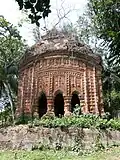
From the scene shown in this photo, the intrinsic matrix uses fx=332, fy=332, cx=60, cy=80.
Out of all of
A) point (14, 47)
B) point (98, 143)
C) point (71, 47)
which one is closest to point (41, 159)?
point (98, 143)

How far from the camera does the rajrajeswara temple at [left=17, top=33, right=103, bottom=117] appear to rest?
58.3 feet

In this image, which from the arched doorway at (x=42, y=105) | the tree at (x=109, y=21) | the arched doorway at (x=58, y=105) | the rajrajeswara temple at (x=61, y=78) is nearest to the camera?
the tree at (x=109, y=21)

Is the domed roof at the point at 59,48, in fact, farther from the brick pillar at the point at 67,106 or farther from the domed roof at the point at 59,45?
the brick pillar at the point at 67,106

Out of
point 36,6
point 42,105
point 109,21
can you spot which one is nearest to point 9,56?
point 42,105

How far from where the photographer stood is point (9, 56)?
900 inches

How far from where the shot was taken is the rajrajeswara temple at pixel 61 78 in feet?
58.3

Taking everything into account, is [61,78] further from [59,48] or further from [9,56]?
[9,56]

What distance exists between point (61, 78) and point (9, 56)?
6178mm

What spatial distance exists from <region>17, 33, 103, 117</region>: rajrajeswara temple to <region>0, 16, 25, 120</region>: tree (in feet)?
7.76

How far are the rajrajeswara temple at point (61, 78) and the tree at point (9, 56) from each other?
2.36 m

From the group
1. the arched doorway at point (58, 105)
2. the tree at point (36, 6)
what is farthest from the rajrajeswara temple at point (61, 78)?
the tree at point (36, 6)

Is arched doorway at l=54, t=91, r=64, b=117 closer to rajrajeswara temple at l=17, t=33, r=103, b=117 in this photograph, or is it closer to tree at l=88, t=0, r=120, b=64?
rajrajeswara temple at l=17, t=33, r=103, b=117

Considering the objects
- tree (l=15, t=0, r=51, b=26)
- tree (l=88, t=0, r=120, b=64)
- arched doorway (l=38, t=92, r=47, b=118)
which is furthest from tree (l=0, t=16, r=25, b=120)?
tree (l=15, t=0, r=51, b=26)

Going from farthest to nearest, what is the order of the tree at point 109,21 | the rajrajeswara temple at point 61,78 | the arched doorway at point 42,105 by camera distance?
the arched doorway at point 42,105
the rajrajeswara temple at point 61,78
the tree at point 109,21
